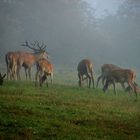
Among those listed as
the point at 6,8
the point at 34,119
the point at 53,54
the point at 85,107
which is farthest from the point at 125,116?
the point at 6,8

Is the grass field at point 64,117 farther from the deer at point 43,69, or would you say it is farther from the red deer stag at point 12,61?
the red deer stag at point 12,61

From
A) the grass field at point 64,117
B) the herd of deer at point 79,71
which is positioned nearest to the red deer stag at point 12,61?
the herd of deer at point 79,71

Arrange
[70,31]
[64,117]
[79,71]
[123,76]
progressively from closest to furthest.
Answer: [64,117]
[123,76]
[79,71]
[70,31]

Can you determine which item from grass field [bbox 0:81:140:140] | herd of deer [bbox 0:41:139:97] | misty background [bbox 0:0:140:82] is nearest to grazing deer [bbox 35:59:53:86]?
herd of deer [bbox 0:41:139:97]

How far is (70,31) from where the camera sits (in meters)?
73.6

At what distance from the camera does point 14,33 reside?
70.8m

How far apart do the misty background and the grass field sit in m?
45.0

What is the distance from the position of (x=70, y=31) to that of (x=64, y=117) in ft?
190

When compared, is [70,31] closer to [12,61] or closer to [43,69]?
[12,61]

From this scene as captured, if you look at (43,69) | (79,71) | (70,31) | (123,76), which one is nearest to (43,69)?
(43,69)

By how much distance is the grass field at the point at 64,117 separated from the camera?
1419 cm

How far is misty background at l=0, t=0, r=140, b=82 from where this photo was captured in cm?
6931

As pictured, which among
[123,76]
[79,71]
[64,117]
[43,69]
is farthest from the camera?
[79,71]

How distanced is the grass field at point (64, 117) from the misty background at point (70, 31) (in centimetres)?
4504
